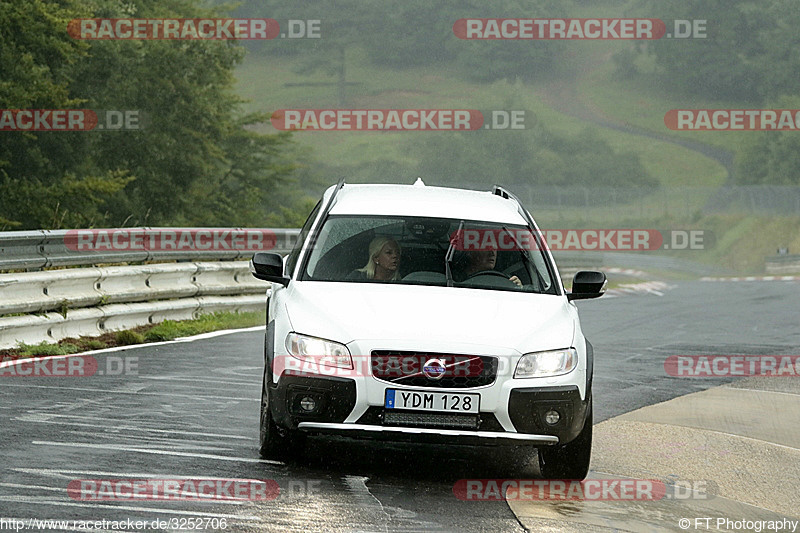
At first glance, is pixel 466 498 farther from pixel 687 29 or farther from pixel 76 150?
pixel 687 29

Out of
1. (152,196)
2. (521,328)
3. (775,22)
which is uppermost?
(775,22)

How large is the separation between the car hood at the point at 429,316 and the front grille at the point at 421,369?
2.8 inches

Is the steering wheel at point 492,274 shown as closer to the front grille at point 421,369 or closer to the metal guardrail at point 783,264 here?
the front grille at point 421,369

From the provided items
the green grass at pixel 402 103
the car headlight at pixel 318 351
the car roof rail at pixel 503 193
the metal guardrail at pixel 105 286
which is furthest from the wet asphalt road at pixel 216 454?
the green grass at pixel 402 103

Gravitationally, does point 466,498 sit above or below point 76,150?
below

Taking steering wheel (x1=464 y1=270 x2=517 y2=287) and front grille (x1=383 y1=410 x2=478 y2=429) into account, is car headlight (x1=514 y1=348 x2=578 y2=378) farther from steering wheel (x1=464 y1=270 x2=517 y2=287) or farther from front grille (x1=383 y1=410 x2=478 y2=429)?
steering wheel (x1=464 y1=270 x2=517 y2=287)

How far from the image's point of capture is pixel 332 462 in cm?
785

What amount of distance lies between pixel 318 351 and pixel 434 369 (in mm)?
665

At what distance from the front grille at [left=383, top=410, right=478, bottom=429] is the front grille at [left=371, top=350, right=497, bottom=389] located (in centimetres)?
16

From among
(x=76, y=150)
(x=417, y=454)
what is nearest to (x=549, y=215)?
(x=76, y=150)

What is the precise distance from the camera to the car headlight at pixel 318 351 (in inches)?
282

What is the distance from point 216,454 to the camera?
7906mm

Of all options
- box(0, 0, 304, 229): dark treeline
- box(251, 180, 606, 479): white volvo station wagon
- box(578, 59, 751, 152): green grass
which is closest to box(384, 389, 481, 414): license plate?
box(251, 180, 606, 479): white volvo station wagon

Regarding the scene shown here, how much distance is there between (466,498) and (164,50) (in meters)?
50.9
